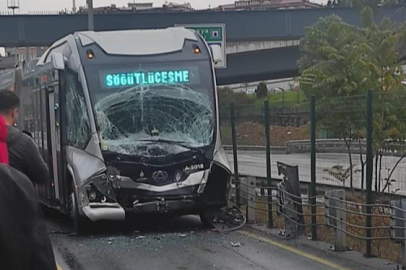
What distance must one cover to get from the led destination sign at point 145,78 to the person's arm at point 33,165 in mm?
5658

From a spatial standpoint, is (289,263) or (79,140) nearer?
(289,263)

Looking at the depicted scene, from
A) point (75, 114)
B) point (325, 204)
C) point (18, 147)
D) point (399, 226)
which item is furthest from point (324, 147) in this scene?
point (18, 147)

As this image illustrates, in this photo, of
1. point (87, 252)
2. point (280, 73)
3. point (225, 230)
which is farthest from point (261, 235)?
point (280, 73)

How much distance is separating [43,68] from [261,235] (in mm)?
5051

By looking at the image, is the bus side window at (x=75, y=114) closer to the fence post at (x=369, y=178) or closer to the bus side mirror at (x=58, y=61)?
the bus side mirror at (x=58, y=61)

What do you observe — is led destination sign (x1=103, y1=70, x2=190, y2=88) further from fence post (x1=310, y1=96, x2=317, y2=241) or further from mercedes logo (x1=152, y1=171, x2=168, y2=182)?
fence post (x1=310, y1=96, x2=317, y2=241)

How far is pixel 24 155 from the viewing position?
21.6ft

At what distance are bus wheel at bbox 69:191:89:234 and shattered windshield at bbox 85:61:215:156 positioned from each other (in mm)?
1044

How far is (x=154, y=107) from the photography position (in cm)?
1252

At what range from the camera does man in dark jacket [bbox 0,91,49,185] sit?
623 centimetres

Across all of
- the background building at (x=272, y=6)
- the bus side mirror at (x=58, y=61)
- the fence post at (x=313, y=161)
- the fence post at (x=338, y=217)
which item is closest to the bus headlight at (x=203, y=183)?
the fence post at (x=313, y=161)

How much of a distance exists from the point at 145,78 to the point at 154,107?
50 centimetres

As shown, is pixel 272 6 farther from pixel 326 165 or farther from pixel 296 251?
pixel 296 251

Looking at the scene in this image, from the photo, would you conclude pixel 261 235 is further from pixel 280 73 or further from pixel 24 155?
pixel 280 73
